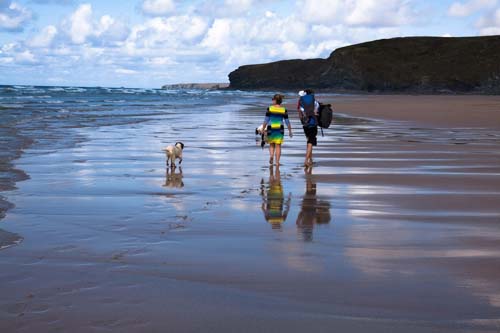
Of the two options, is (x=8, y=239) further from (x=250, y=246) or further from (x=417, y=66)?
(x=417, y=66)

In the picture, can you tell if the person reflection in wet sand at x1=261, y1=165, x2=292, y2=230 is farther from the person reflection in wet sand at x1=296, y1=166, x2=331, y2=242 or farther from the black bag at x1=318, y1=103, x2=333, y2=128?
the black bag at x1=318, y1=103, x2=333, y2=128

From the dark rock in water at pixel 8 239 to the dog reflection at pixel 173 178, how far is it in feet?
11.9

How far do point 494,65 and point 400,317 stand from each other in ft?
333

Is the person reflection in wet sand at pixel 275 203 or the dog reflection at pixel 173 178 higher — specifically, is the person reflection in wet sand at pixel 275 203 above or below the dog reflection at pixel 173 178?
above

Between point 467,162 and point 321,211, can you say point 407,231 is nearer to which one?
point 321,211

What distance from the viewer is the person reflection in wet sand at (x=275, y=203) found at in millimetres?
7027

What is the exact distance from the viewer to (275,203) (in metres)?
8.15

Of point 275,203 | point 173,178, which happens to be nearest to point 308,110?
point 173,178

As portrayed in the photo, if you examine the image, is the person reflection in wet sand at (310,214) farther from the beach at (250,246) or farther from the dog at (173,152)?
the dog at (173,152)

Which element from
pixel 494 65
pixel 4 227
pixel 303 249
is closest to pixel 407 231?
pixel 303 249

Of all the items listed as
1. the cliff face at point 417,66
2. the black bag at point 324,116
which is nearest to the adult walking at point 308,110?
the black bag at point 324,116

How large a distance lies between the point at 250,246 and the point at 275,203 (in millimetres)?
2471

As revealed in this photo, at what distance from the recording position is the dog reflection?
383 inches

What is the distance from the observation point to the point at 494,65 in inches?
3861
